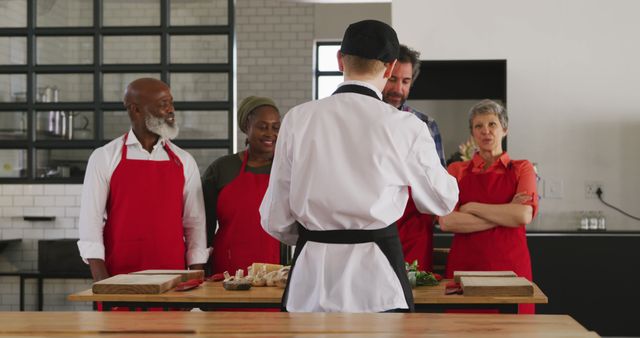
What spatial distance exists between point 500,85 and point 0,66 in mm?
4255

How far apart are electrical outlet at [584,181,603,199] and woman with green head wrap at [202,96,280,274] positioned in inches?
125

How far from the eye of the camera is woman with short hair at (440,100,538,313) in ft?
11.9

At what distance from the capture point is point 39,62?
23.0 ft

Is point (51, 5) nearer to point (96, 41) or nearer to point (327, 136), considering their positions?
point (96, 41)

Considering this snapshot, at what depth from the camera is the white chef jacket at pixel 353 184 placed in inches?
91.4

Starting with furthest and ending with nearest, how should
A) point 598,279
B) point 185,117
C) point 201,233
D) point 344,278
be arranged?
point 185,117 < point 598,279 < point 201,233 < point 344,278

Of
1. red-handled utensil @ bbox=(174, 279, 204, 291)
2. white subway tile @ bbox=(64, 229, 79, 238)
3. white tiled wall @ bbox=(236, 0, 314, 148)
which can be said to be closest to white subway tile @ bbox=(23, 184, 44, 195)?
white subway tile @ bbox=(64, 229, 79, 238)

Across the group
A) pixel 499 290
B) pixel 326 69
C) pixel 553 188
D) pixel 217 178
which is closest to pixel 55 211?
pixel 217 178

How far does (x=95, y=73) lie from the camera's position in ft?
22.7

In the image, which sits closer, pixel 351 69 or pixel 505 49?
pixel 351 69

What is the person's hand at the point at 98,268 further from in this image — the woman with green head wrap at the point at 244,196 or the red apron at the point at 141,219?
the woman with green head wrap at the point at 244,196

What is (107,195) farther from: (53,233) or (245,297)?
(53,233)

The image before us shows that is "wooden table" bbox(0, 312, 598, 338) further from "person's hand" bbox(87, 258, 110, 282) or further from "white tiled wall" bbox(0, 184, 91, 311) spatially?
"white tiled wall" bbox(0, 184, 91, 311)

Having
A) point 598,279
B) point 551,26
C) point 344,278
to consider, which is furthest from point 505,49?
point 344,278
